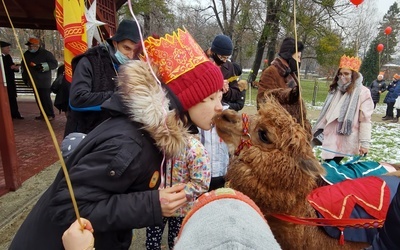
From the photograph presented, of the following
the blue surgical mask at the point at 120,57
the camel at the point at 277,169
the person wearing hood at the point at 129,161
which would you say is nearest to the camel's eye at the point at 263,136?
the camel at the point at 277,169

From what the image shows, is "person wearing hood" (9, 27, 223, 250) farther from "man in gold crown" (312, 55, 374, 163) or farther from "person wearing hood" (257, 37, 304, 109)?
"man in gold crown" (312, 55, 374, 163)

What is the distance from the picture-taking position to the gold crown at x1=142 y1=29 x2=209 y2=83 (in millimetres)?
1415

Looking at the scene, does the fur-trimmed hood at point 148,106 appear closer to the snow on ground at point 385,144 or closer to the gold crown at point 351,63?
the gold crown at point 351,63

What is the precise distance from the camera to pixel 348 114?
3688 millimetres

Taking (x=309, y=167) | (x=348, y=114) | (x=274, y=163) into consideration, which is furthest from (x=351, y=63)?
(x=274, y=163)

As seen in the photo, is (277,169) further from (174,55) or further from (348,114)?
(348,114)

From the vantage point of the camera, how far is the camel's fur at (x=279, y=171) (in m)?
1.57

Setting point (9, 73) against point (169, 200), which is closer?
point (169, 200)

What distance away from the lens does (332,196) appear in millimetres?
1902

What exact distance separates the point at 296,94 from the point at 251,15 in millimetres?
20769

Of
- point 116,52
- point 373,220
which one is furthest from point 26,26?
point 373,220

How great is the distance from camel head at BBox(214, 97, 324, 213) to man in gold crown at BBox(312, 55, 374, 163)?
2.20 meters

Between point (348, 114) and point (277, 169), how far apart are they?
2639 millimetres

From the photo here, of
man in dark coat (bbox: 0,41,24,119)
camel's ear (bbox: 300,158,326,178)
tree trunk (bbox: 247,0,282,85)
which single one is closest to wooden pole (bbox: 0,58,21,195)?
camel's ear (bbox: 300,158,326,178)
